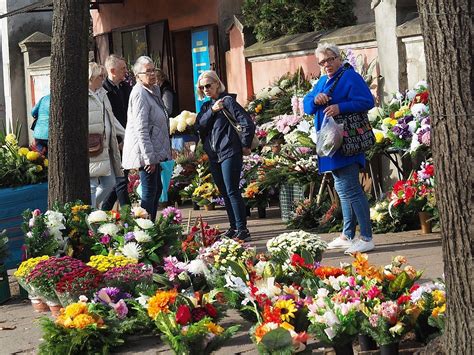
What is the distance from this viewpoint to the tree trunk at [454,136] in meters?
4.78

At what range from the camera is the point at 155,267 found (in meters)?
8.06

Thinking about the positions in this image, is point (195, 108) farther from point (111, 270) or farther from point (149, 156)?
point (111, 270)

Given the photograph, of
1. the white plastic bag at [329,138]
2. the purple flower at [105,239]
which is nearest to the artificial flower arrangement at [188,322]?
the purple flower at [105,239]

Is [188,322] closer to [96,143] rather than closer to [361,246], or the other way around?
[361,246]

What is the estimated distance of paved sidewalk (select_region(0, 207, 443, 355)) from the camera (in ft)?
22.4

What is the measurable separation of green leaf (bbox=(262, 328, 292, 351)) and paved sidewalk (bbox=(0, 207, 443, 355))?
707 millimetres

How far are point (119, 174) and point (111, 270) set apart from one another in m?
3.38

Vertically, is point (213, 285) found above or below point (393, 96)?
below

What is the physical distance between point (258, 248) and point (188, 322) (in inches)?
146

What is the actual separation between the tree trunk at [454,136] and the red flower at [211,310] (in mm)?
2006

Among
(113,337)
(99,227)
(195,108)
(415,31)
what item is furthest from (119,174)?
(195,108)

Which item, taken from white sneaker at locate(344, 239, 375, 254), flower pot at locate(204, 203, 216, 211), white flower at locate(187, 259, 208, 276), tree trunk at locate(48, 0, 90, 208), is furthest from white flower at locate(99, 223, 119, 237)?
flower pot at locate(204, 203, 216, 211)

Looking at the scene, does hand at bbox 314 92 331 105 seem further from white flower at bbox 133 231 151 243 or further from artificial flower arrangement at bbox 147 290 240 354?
artificial flower arrangement at bbox 147 290 240 354

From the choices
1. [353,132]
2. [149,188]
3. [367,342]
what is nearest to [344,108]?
[353,132]
